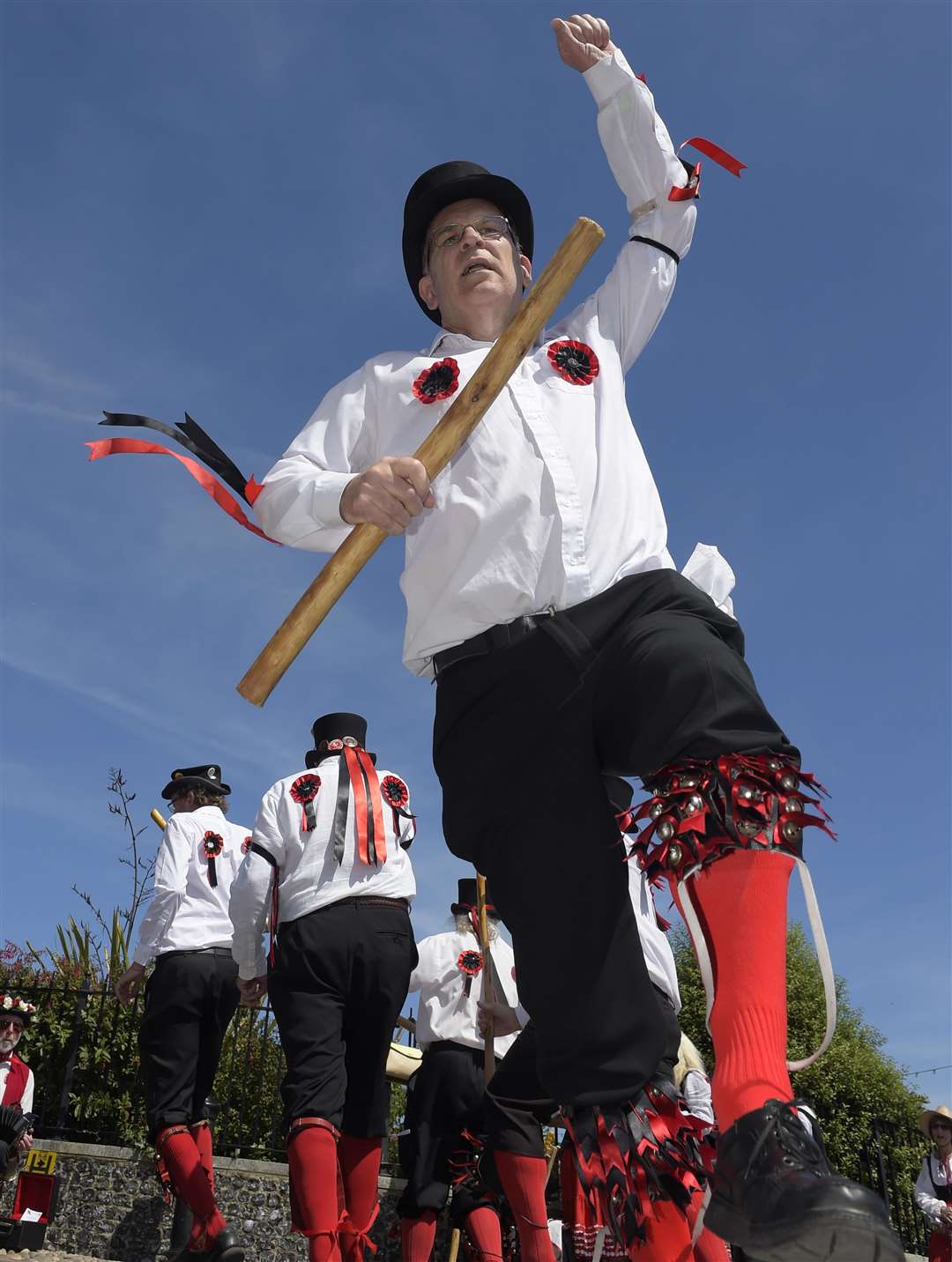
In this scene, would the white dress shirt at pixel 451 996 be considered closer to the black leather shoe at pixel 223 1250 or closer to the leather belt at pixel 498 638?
the black leather shoe at pixel 223 1250

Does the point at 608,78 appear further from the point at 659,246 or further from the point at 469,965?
the point at 469,965

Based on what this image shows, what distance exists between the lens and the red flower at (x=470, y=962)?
266 inches

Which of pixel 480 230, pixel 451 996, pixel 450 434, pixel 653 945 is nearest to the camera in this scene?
pixel 450 434

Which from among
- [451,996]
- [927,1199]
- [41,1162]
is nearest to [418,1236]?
[451,996]

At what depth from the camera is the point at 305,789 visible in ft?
17.3

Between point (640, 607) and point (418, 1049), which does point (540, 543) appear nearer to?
point (640, 607)

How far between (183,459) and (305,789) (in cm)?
266

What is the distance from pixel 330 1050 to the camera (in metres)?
4.59

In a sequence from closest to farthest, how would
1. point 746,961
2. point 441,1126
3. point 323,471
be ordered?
1. point 746,961
2. point 323,471
3. point 441,1126

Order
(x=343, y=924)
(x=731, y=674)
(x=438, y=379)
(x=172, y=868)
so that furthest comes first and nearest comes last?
1. (x=172, y=868)
2. (x=343, y=924)
3. (x=438, y=379)
4. (x=731, y=674)

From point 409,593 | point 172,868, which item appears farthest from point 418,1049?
point 409,593

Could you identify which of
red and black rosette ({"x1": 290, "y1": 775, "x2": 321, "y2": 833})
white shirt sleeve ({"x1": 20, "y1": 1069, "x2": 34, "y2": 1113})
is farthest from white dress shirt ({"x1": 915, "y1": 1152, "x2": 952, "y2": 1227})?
red and black rosette ({"x1": 290, "y1": 775, "x2": 321, "y2": 833})

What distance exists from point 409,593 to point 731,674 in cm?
81

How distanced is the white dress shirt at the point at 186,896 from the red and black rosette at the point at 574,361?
4.60 metres
